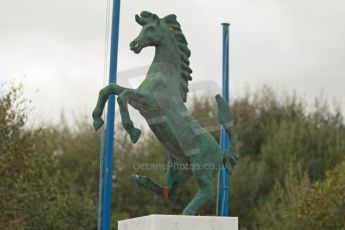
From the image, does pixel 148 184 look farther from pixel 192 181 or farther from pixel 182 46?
pixel 192 181

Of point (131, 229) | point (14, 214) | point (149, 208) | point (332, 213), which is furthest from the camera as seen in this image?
point (149, 208)

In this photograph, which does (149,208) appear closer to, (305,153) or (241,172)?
(241,172)

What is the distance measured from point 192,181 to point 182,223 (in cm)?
1877

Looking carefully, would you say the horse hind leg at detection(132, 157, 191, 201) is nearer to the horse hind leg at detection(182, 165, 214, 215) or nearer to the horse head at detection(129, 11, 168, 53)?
the horse hind leg at detection(182, 165, 214, 215)

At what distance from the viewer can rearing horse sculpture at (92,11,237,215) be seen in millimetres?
8719

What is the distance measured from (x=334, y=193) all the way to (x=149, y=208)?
8.63 meters

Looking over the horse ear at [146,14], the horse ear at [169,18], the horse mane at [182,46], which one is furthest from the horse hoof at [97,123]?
the horse ear at [169,18]

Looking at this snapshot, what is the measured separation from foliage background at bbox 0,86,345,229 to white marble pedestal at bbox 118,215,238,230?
654 centimetres

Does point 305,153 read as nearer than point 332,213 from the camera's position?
No

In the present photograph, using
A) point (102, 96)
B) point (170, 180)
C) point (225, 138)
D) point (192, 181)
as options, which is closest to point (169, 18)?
point (102, 96)

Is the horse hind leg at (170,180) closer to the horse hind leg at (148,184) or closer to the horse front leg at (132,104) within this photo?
the horse hind leg at (148,184)

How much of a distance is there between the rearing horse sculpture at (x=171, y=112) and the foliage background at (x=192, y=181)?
5801 mm

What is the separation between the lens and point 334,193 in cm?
1942

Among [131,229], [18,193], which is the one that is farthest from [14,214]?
[131,229]
